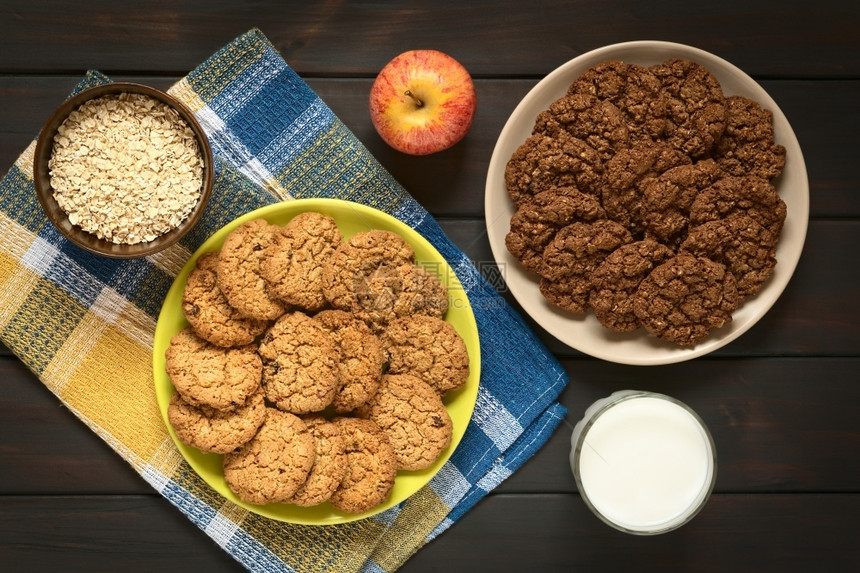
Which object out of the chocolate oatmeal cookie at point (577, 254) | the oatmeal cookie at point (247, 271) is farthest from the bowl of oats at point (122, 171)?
the chocolate oatmeal cookie at point (577, 254)

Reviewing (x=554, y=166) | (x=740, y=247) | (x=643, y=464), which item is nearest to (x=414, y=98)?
(x=554, y=166)

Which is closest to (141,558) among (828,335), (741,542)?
(741,542)

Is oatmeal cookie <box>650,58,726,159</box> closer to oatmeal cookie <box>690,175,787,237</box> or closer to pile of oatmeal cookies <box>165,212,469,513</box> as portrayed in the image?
oatmeal cookie <box>690,175,787,237</box>

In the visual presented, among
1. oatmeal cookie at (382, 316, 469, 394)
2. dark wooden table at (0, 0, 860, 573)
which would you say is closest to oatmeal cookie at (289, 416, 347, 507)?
oatmeal cookie at (382, 316, 469, 394)

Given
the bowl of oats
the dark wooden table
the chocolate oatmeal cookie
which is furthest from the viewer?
the dark wooden table

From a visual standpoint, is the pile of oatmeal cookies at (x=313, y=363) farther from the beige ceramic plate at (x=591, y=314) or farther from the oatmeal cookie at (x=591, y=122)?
the oatmeal cookie at (x=591, y=122)

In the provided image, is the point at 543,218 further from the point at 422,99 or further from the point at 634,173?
the point at 422,99

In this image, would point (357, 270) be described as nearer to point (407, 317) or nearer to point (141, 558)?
point (407, 317)
